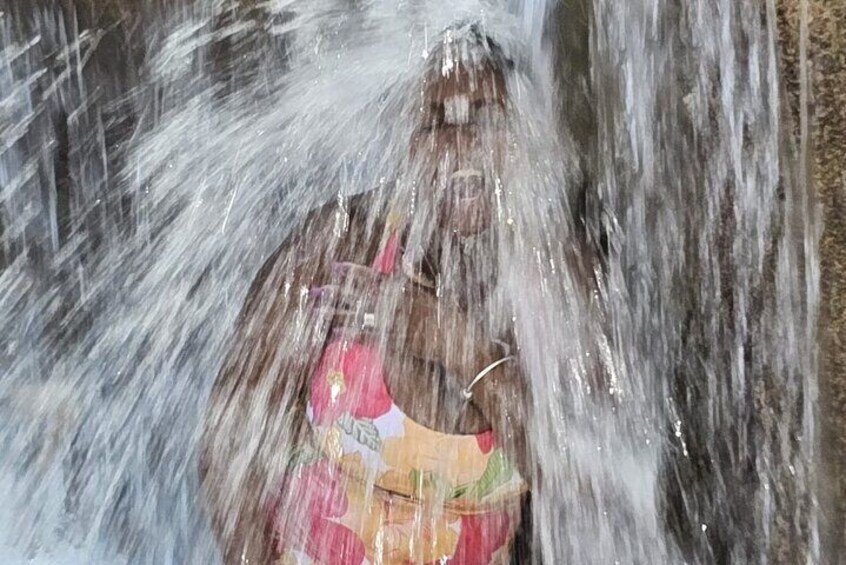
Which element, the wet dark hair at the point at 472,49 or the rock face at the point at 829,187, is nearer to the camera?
the rock face at the point at 829,187

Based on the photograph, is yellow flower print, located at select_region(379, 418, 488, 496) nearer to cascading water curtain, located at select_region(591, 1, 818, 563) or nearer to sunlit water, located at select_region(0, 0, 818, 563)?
sunlit water, located at select_region(0, 0, 818, 563)

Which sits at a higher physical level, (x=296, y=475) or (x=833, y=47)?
(x=833, y=47)

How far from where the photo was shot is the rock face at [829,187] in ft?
2.96

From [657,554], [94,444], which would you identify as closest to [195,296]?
[94,444]

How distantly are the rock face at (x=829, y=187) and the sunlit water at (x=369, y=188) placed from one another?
15 millimetres

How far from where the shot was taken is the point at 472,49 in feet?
3.61

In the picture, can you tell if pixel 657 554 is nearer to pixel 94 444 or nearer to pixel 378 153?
pixel 378 153

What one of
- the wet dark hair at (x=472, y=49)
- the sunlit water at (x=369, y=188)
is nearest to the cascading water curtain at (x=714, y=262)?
the sunlit water at (x=369, y=188)

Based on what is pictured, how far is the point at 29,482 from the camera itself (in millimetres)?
1260

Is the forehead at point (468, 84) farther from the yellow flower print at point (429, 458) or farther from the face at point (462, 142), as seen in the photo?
the yellow flower print at point (429, 458)

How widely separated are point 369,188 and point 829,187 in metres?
0.50

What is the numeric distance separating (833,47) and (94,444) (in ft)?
3.11

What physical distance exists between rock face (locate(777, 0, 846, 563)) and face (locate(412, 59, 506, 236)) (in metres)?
0.31

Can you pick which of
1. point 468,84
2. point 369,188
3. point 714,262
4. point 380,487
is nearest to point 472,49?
point 468,84
